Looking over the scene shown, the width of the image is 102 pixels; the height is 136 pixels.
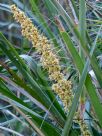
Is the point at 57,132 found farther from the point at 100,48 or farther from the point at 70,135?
the point at 100,48

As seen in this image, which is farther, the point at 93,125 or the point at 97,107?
the point at 93,125

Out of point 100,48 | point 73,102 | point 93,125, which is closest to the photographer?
point 73,102

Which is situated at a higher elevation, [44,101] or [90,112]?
[44,101]

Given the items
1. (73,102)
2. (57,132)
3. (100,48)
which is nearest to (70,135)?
(57,132)

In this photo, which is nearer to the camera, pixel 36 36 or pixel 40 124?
pixel 36 36

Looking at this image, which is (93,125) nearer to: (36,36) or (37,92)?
(37,92)

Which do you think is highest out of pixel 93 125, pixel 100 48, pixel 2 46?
pixel 2 46

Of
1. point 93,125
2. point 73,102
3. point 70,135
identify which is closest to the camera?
point 73,102

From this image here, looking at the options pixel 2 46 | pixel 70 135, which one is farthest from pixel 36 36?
pixel 70 135

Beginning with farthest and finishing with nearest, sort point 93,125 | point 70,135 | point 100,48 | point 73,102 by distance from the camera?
point 100,48 → point 93,125 → point 70,135 → point 73,102
